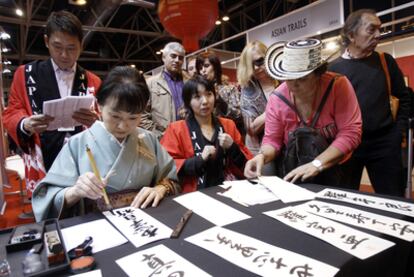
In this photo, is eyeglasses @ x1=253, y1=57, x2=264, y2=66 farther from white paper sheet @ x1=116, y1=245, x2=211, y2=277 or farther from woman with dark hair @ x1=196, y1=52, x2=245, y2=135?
white paper sheet @ x1=116, y1=245, x2=211, y2=277

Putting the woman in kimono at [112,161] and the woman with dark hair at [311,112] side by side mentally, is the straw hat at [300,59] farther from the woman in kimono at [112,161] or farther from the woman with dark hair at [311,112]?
the woman in kimono at [112,161]

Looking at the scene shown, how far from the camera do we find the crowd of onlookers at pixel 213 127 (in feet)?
3.87

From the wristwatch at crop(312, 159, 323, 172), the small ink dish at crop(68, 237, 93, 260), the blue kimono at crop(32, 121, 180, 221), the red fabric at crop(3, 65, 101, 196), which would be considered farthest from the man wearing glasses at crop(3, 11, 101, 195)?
the wristwatch at crop(312, 159, 323, 172)

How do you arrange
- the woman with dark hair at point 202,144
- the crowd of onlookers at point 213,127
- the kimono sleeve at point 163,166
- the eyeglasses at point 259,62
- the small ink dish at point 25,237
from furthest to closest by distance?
the eyeglasses at point 259,62
the woman with dark hair at point 202,144
the kimono sleeve at point 163,166
the crowd of onlookers at point 213,127
the small ink dish at point 25,237

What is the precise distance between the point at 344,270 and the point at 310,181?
0.79 metres

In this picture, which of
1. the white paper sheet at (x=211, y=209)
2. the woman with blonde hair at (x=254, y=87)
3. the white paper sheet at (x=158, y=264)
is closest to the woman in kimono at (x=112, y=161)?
the white paper sheet at (x=211, y=209)

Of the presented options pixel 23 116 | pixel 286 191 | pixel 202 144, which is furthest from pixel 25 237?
pixel 202 144

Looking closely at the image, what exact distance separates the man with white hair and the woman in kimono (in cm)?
107

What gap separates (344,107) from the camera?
58.2 inches

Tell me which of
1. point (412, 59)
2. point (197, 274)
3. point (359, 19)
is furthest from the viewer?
point (412, 59)

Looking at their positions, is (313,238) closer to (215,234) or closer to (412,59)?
(215,234)

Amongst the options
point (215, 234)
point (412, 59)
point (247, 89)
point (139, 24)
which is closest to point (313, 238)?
point (215, 234)

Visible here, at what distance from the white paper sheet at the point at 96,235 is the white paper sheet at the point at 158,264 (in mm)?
103

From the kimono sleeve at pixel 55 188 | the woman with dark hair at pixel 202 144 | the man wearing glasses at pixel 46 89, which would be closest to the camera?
the kimono sleeve at pixel 55 188
